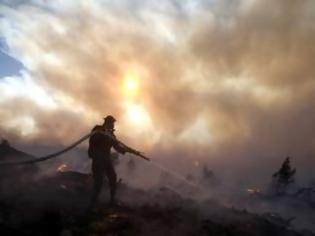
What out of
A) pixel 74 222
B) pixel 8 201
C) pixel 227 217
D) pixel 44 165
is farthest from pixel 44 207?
pixel 44 165

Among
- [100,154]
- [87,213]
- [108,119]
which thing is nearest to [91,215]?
[87,213]

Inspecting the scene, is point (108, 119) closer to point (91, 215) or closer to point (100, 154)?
point (100, 154)

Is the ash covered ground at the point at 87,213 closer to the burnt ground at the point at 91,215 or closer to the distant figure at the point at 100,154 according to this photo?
the burnt ground at the point at 91,215

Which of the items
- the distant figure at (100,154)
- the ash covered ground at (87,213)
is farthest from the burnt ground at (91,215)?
the distant figure at (100,154)

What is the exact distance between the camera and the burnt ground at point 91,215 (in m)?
14.7

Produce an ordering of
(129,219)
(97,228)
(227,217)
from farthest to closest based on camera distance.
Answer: (227,217), (129,219), (97,228)

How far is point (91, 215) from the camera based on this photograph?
16.5 m

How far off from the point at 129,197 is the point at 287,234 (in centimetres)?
822

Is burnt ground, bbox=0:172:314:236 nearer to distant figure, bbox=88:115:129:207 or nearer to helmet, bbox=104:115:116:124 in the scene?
distant figure, bbox=88:115:129:207

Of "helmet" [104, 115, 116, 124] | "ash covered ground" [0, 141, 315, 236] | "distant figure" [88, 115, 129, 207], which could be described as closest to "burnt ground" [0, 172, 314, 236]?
"ash covered ground" [0, 141, 315, 236]

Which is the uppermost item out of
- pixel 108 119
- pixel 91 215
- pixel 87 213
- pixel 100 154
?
pixel 108 119

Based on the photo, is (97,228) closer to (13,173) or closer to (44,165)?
(13,173)

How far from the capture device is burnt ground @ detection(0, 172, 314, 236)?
14703 mm

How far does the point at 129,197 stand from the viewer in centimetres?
2483
